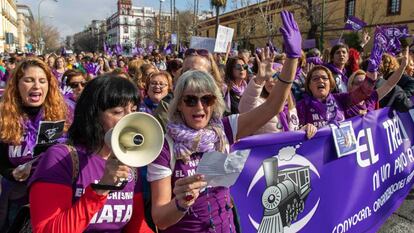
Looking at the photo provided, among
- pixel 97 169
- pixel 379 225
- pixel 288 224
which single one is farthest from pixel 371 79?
pixel 97 169

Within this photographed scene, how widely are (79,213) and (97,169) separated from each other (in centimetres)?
29

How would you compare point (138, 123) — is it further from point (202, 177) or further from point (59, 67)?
→ point (59, 67)

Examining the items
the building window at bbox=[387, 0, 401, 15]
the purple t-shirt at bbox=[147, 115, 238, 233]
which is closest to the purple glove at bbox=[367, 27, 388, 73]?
the purple t-shirt at bbox=[147, 115, 238, 233]

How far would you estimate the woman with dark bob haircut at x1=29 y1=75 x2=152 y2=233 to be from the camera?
61.1 inches

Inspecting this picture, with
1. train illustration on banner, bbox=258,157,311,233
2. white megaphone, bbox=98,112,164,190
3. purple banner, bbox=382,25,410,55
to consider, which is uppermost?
purple banner, bbox=382,25,410,55

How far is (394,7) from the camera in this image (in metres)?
→ 29.3

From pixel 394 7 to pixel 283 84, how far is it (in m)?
31.2

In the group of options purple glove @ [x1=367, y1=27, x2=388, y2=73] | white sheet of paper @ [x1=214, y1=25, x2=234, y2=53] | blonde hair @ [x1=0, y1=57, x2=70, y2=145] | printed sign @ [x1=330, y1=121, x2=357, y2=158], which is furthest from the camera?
white sheet of paper @ [x1=214, y1=25, x2=234, y2=53]

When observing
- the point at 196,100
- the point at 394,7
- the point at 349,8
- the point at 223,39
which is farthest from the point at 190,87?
the point at 349,8

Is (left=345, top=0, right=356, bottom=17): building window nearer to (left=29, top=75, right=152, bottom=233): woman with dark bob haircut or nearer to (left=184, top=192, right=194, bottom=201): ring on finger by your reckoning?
(left=29, top=75, right=152, bottom=233): woman with dark bob haircut

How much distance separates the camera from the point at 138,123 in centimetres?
151

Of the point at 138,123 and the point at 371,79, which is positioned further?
the point at 371,79

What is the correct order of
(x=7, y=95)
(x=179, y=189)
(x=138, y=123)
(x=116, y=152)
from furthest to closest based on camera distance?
(x=7, y=95) → (x=179, y=189) → (x=138, y=123) → (x=116, y=152)

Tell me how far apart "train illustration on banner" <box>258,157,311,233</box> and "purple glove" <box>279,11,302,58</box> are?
0.96m
